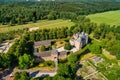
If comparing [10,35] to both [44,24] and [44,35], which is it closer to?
[44,35]

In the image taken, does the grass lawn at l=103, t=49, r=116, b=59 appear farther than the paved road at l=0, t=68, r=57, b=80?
Yes

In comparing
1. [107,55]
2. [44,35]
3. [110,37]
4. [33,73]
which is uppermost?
[44,35]

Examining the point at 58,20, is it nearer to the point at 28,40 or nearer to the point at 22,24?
the point at 22,24

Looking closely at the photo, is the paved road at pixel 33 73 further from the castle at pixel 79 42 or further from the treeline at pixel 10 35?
the treeline at pixel 10 35

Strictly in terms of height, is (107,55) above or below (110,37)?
below

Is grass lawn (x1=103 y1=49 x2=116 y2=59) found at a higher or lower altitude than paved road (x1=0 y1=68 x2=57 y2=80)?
higher

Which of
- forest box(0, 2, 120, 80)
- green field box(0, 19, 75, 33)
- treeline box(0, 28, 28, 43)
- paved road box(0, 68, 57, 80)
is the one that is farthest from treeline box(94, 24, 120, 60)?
treeline box(0, 28, 28, 43)

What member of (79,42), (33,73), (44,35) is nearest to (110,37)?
(79,42)

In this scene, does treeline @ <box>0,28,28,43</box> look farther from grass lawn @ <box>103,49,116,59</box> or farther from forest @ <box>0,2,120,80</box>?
grass lawn @ <box>103,49,116,59</box>

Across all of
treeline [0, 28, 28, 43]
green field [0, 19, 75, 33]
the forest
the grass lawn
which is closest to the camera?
the forest

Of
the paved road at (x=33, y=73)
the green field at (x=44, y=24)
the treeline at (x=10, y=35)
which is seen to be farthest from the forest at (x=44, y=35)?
the green field at (x=44, y=24)

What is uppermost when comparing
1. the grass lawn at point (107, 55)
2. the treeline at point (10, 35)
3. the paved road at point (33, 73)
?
the treeline at point (10, 35)

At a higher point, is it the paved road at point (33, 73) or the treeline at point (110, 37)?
the treeline at point (110, 37)

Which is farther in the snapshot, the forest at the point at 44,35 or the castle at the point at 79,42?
the castle at the point at 79,42
